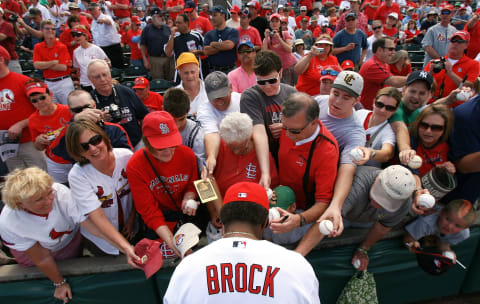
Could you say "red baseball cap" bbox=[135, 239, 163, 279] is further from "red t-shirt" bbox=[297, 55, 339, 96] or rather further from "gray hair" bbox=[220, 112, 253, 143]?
"red t-shirt" bbox=[297, 55, 339, 96]

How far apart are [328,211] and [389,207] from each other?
1.45 ft

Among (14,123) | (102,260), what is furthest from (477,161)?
(14,123)

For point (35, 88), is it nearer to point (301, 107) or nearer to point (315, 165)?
point (301, 107)

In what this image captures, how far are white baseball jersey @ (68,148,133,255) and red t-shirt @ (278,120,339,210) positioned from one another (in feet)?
4.67

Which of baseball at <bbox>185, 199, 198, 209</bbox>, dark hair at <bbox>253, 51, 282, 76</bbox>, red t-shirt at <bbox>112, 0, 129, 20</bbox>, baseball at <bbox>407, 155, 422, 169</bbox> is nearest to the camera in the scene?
baseball at <bbox>407, 155, 422, 169</bbox>

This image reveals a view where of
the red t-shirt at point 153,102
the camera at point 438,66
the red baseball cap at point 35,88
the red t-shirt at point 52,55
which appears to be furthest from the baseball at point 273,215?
the red t-shirt at point 52,55

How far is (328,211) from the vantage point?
220 centimetres

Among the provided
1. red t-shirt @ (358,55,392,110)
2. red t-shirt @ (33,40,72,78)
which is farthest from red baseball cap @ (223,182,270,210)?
red t-shirt @ (33,40,72,78)

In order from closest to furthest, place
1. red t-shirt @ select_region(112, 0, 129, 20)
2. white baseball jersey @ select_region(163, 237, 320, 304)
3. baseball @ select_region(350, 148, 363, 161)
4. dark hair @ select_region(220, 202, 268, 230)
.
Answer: white baseball jersey @ select_region(163, 237, 320, 304) < dark hair @ select_region(220, 202, 268, 230) < baseball @ select_region(350, 148, 363, 161) < red t-shirt @ select_region(112, 0, 129, 20)

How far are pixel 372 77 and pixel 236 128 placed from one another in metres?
2.97

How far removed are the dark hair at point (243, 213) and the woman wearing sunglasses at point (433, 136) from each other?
1748mm

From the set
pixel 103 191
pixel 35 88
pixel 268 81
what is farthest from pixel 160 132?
pixel 35 88

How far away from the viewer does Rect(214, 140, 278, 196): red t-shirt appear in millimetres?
2627

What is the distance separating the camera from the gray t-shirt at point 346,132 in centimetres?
250
